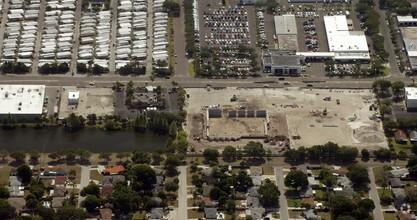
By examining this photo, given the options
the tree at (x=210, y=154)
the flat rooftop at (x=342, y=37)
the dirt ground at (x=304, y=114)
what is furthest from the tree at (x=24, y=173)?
the flat rooftop at (x=342, y=37)

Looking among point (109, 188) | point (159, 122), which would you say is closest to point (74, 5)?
point (159, 122)

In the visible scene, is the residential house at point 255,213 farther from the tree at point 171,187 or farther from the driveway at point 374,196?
the driveway at point 374,196

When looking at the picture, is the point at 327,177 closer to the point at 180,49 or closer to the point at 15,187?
the point at 180,49

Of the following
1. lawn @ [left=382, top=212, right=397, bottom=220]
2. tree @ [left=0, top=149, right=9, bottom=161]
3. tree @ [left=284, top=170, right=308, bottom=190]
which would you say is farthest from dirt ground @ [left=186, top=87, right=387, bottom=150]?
tree @ [left=0, top=149, right=9, bottom=161]

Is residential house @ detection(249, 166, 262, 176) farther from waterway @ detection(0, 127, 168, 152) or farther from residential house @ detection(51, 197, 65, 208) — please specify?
residential house @ detection(51, 197, 65, 208)

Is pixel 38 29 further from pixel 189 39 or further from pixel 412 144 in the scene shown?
pixel 412 144
